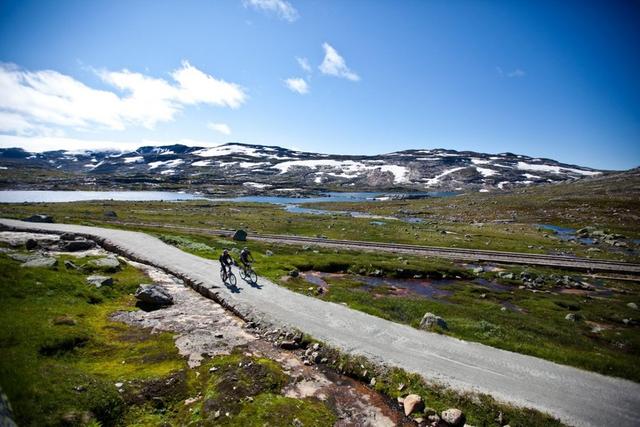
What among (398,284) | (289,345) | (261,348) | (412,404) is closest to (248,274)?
(261,348)

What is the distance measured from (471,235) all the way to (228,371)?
268 feet

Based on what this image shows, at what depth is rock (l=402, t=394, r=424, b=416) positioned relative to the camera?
48.5ft

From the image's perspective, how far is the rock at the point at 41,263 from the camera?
2665cm

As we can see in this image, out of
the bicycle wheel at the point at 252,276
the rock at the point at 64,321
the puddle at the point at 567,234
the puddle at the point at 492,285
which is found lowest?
the puddle at the point at 492,285

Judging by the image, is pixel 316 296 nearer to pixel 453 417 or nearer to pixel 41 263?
pixel 453 417

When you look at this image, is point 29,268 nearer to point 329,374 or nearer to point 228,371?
point 228,371

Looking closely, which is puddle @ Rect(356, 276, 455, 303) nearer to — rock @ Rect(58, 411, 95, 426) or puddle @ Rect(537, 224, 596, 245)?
rock @ Rect(58, 411, 95, 426)

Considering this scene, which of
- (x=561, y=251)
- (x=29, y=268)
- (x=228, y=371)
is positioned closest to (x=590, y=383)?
(x=228, y=371)

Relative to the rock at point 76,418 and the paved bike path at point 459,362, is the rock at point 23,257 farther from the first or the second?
the rock at point 76,418

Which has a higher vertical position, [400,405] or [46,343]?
[46,343]

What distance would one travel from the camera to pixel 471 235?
8550cm

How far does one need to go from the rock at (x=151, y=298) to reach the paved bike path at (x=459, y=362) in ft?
14.1

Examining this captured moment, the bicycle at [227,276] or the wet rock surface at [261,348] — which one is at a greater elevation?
the bicycle at [227,276]

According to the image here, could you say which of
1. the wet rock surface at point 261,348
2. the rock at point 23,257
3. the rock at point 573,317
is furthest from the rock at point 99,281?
the rock at point 573,317
